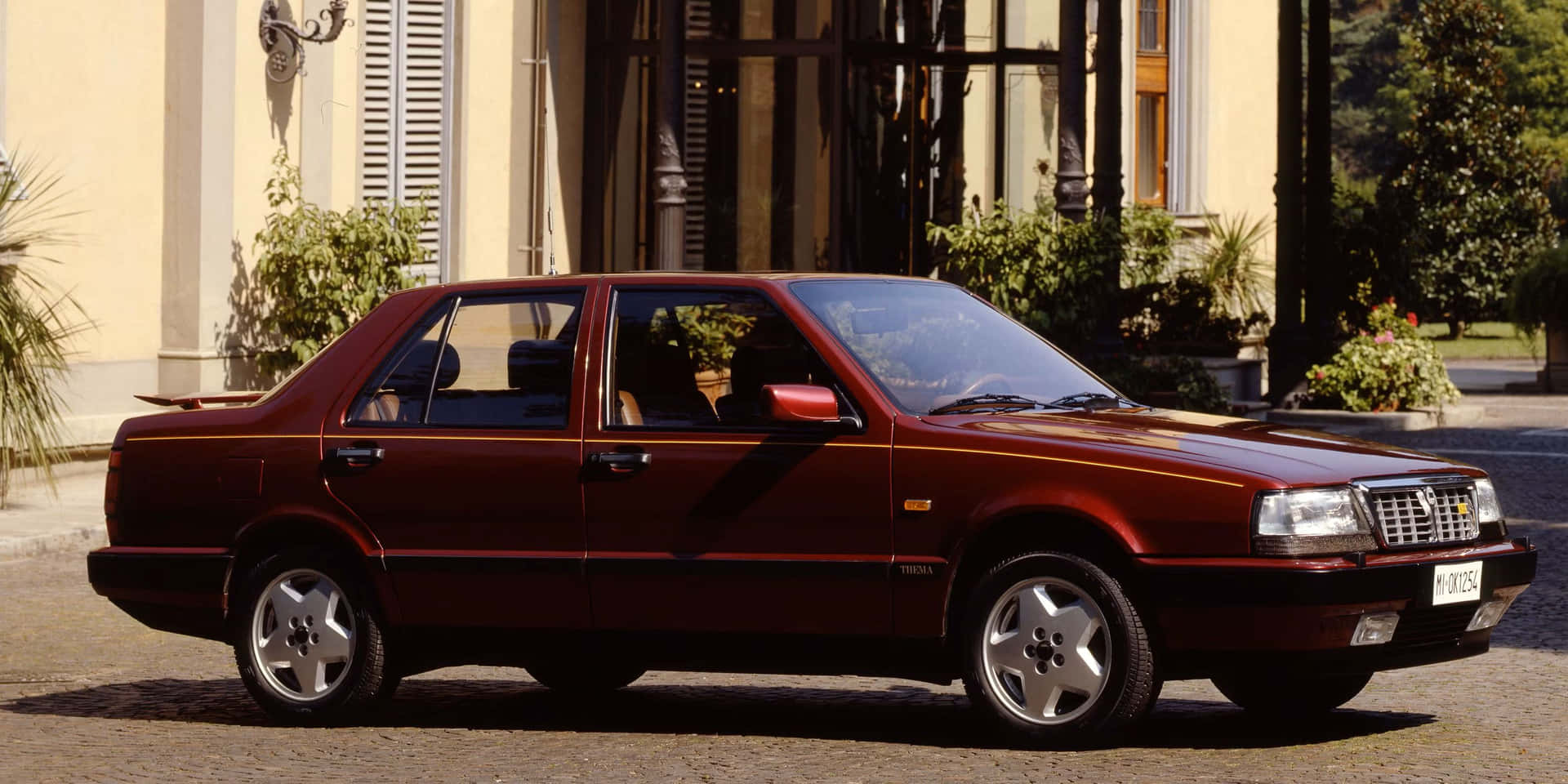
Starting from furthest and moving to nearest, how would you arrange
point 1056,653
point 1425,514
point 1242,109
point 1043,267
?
point 1242,109, point 1043,267, point 1425,514, point 1056,653

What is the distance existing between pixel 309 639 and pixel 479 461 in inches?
37.2

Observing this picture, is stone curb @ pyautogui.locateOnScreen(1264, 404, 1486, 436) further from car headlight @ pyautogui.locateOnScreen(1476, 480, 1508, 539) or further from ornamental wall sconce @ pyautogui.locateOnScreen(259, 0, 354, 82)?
car headlight @ pyautogui.locateOnScreen(1476, 480, 1508, 539)

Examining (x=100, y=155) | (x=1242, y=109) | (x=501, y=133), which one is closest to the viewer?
(x=100, y=155)

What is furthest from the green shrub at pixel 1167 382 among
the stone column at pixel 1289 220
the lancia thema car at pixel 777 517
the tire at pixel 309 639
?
the tire at pixel 309 639

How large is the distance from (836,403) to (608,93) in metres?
15.9

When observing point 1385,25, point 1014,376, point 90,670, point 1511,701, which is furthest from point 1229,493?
point 1385,25

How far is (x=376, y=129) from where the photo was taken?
65.5 ft

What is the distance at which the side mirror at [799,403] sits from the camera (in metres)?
7.39

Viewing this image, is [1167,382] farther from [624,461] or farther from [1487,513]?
[624,461]

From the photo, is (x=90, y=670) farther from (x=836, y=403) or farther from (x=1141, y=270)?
(x=1141, y=270)

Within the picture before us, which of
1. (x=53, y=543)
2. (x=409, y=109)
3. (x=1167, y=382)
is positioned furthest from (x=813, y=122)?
(x=53, y=543)

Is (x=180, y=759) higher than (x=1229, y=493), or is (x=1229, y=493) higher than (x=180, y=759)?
(x=1229, y=493)

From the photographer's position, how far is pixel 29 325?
1473cm

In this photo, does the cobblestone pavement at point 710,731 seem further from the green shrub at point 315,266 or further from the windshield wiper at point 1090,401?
the green shrub at point 315,266
